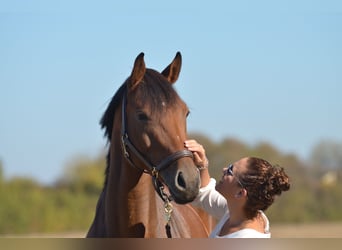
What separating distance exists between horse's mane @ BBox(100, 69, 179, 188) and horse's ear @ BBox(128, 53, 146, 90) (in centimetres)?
3

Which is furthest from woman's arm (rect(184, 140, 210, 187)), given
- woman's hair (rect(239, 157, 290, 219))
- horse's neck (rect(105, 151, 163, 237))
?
woman's hair (rect(239, 157, 290, 219))

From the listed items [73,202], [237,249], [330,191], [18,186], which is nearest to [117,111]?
[237,249]

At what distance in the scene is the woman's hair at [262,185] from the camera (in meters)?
3.20

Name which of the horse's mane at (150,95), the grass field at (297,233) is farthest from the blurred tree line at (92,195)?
the horse's mane at (150,95)

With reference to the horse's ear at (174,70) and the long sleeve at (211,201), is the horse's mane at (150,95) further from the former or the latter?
the long sleeve at (211,201)

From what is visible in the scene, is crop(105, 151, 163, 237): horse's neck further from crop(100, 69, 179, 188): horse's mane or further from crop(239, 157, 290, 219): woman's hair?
crop(239, 157, 290, 219): woman's hair

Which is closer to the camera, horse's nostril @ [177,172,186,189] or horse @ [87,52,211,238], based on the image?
horse's nostril @ [177,172,186,189]

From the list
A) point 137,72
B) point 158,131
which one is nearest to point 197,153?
point 158,131

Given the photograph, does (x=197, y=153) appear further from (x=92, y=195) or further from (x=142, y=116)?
(x=92, y=195)

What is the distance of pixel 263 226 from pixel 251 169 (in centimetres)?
28

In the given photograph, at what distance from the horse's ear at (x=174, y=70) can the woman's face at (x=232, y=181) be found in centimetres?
135

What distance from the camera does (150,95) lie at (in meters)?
4.17

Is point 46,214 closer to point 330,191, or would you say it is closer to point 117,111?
point 330,191

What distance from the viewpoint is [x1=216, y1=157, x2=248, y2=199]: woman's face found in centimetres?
327
